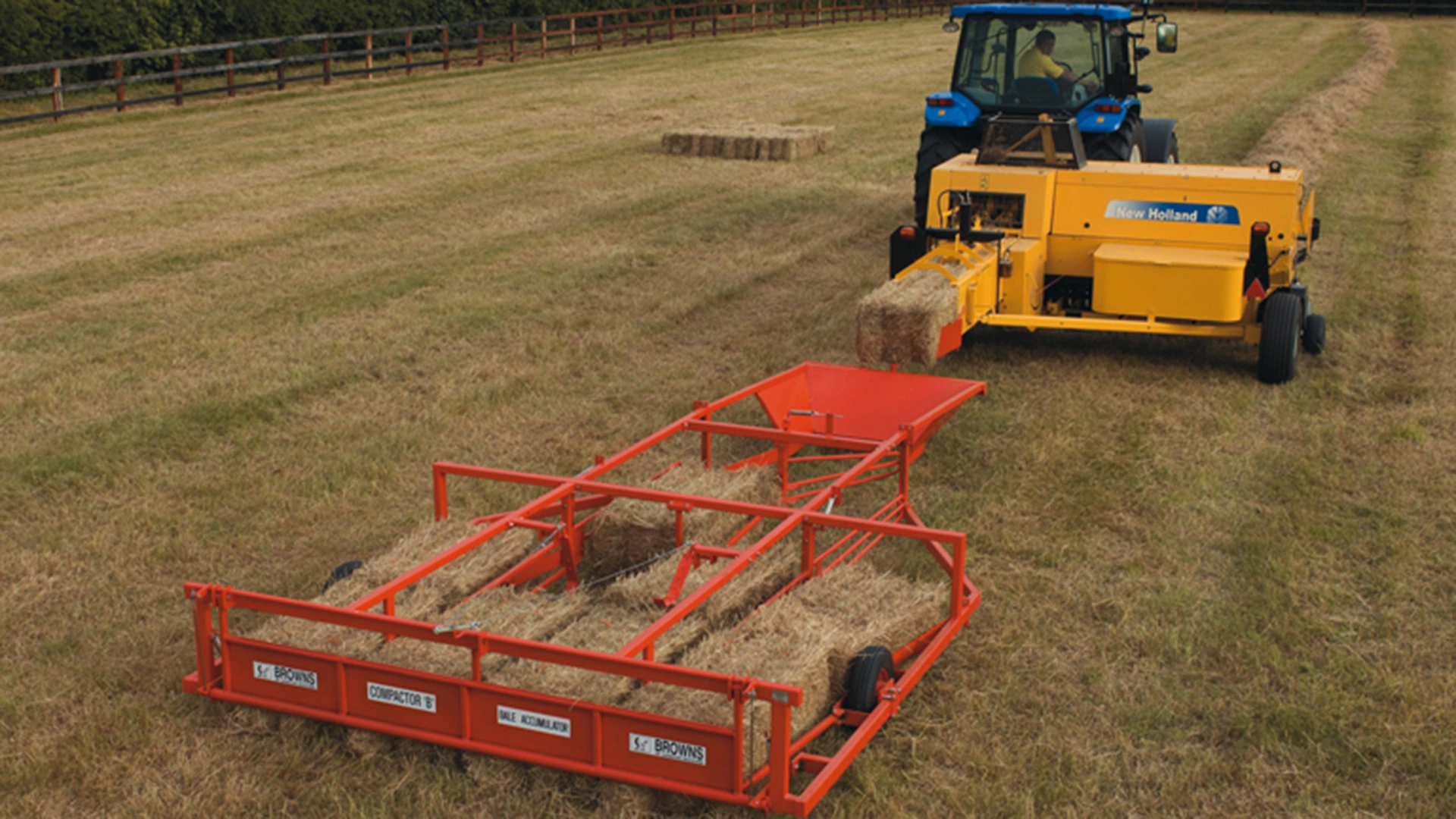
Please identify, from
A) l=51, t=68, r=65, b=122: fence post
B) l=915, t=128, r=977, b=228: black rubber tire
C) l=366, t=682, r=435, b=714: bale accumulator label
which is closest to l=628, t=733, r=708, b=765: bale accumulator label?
l=366, t=682, r=435, b=714: bale accumulator label

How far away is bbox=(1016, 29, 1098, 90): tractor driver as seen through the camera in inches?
459

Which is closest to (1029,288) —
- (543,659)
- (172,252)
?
(543,659)

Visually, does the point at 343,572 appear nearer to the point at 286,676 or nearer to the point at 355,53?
the point at 286,676

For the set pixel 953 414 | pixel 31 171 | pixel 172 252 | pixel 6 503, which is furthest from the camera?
pixel 31 171

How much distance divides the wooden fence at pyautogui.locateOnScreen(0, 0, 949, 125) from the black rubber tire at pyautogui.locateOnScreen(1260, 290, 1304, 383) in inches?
730

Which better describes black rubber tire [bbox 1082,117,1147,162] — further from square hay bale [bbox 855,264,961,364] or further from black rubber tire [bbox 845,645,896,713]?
black rubber tire [bbox 845,645,896,713]

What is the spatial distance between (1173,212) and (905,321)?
8.06ft

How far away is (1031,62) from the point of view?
1175cm

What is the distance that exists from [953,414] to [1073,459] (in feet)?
2.99

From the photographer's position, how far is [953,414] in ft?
28.2

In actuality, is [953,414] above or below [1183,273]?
below

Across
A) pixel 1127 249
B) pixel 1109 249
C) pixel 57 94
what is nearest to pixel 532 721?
pixel 1109 249

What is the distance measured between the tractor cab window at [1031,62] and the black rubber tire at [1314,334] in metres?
2.97

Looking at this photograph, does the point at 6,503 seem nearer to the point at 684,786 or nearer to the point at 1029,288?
the point at 684,786
